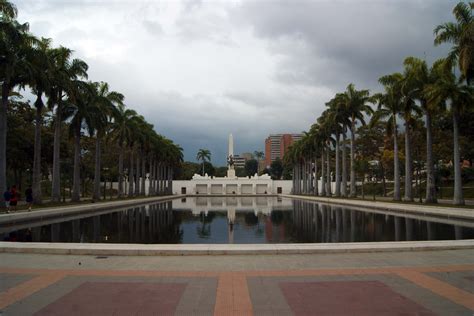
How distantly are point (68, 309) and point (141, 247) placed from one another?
193 inches

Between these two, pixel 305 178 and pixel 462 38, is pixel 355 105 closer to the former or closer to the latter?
pixel 462 38

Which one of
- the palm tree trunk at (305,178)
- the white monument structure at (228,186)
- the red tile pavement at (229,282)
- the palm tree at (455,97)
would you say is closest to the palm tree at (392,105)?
the palm tree at (455,97)

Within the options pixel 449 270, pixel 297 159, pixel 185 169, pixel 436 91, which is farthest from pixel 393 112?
pixel 185 169

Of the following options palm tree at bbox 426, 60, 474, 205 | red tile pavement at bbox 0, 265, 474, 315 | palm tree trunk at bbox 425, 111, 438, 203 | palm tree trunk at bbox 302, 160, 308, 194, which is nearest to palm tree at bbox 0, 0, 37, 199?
red tile pavement at bbox 0, 265, 474, 315

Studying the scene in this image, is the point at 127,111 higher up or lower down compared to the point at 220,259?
higher up

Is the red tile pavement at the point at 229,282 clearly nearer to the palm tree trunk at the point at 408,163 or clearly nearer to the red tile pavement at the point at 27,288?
the red tile pavement at the point at 27,288

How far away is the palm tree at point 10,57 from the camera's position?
25344mm

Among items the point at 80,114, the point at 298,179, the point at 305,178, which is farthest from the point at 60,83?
the point at 298,179

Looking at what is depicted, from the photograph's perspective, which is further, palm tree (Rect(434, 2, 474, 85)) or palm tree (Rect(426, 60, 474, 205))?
palm tree (Rect(426, 60, 474, 205))

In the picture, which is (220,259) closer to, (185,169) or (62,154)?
(62,154)

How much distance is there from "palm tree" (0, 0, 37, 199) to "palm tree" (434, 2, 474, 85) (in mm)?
27336

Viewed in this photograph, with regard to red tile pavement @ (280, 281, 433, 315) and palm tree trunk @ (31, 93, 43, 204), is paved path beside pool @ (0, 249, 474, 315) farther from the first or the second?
palm tree trunk @ (31, 93, 43, 204)

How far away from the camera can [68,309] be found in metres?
6.26

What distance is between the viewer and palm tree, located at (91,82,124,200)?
40.3 m
